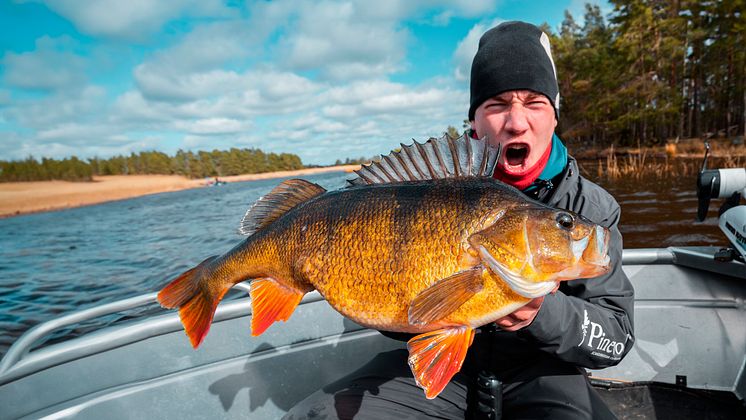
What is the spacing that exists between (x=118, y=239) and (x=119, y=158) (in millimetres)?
118425

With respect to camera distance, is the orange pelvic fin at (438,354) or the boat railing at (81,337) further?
the boat railing at (81,337)

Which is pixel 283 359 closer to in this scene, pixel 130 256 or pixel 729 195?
pixel 729 195

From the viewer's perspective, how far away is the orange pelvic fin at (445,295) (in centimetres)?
135

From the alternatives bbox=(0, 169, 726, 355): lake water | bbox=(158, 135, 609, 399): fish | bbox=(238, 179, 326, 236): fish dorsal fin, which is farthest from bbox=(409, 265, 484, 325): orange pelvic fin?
bbox=(0, 169, 726, 355): lake water

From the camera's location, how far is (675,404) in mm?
2965

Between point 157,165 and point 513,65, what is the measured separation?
419ft

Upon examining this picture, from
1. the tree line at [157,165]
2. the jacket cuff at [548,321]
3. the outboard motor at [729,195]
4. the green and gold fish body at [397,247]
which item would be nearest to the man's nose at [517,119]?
the green and gold fish body at [397,247]

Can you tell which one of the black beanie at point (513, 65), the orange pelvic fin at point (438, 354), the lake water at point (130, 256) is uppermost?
the black beanie at point (513, 65)

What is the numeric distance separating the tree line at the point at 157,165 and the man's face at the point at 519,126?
108067 mm

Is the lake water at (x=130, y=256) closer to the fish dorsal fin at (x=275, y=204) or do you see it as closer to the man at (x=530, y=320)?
the fish dorsal fin at (x=275, y=204)

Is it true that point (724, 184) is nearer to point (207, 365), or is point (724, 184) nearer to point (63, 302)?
point (207, 365)

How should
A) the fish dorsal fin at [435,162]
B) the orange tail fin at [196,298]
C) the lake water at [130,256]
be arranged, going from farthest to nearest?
1. the lake water at [130,256]
2. the orange tail fin at [196,298]
3. the fish dorsal fin at [435,162]

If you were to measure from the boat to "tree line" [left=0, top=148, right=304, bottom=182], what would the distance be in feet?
349

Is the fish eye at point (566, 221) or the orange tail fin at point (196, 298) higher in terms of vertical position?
the fish eye at point (566, 221)
